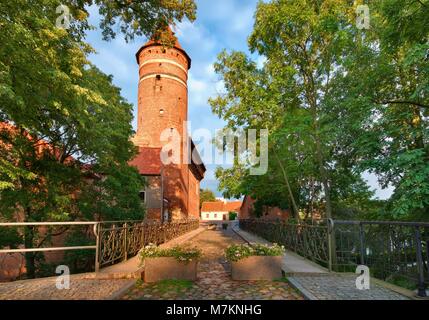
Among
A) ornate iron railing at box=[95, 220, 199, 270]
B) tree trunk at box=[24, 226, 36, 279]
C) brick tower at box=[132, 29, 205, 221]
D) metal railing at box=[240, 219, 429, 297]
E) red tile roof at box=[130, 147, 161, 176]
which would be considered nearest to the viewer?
metal railing at box=[240, 219, 429, 297]

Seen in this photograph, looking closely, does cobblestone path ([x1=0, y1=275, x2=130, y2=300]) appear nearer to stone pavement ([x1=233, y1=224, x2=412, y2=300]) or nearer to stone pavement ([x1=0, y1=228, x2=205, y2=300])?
stone pavement ([x1=0, y1=228, x2=205, y2=300])

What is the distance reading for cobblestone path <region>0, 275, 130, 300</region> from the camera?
5.03 meters

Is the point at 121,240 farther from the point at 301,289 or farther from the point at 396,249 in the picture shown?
the point at 396,249

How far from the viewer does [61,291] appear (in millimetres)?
5379

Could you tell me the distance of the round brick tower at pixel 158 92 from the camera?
103 feet

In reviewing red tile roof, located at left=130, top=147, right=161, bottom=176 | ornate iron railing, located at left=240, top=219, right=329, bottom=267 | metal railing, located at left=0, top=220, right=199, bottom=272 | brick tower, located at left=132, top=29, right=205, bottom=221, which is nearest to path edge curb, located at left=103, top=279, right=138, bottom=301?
metal railing, located at left=0, top=220, right=199, bottom=272

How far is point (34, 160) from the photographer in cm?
1123

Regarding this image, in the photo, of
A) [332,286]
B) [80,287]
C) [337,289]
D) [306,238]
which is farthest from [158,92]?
[337,289]

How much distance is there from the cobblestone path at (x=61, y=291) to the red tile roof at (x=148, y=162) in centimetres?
2085

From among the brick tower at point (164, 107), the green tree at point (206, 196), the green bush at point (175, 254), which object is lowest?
the green bush at point (175, 254)

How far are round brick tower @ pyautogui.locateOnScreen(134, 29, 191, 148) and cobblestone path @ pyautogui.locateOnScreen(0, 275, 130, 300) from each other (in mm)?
25113

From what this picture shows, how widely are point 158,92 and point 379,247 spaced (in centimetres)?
2859

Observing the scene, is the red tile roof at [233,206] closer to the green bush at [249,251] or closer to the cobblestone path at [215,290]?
the green bush at [249,251]

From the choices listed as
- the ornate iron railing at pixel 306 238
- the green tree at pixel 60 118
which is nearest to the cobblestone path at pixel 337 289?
the ornate iron railing at pixel 306 238
